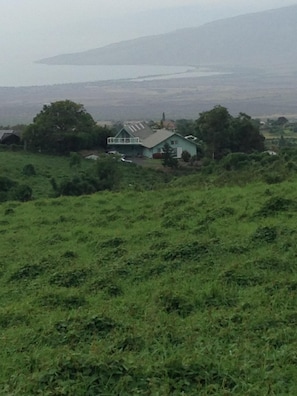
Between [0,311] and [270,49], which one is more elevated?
[270,49]

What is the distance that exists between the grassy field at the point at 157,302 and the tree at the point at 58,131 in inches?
795

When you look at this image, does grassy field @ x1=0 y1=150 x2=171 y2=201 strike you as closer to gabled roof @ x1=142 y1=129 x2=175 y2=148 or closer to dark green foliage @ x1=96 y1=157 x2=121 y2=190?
dark green foliage @ x1=96 y1=157 x2=121 y2=190

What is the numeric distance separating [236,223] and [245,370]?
5329 mm

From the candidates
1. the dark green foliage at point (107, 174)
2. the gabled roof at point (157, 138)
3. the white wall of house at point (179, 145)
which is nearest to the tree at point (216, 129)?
the white wall of house at point (179, 145)

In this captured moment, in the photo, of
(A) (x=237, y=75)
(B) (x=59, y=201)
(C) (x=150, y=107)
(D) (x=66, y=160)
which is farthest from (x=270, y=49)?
(B) (x=59, y=201)

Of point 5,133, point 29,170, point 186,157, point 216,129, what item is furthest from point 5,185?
point 5,133

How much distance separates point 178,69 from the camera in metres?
173

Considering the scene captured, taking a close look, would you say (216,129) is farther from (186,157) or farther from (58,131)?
(58,131)

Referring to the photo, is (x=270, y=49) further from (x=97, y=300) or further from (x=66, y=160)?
(x=97, y=300)

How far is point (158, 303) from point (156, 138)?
29.6 m

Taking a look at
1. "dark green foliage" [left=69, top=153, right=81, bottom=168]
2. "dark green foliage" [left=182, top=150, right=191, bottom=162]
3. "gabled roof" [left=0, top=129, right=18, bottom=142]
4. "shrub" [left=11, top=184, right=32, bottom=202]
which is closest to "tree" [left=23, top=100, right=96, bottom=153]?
"gabled roof" [left=0, top=129, right=18, bottom=142]

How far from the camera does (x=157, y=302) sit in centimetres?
593

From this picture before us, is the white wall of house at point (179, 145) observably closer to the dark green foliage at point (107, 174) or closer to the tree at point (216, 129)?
the tree at point (216, 129)

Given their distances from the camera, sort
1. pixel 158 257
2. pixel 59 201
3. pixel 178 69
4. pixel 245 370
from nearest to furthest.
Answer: pixel 245 370 < pixel 158 257 < pixel 59 201 < pixel 178 69
